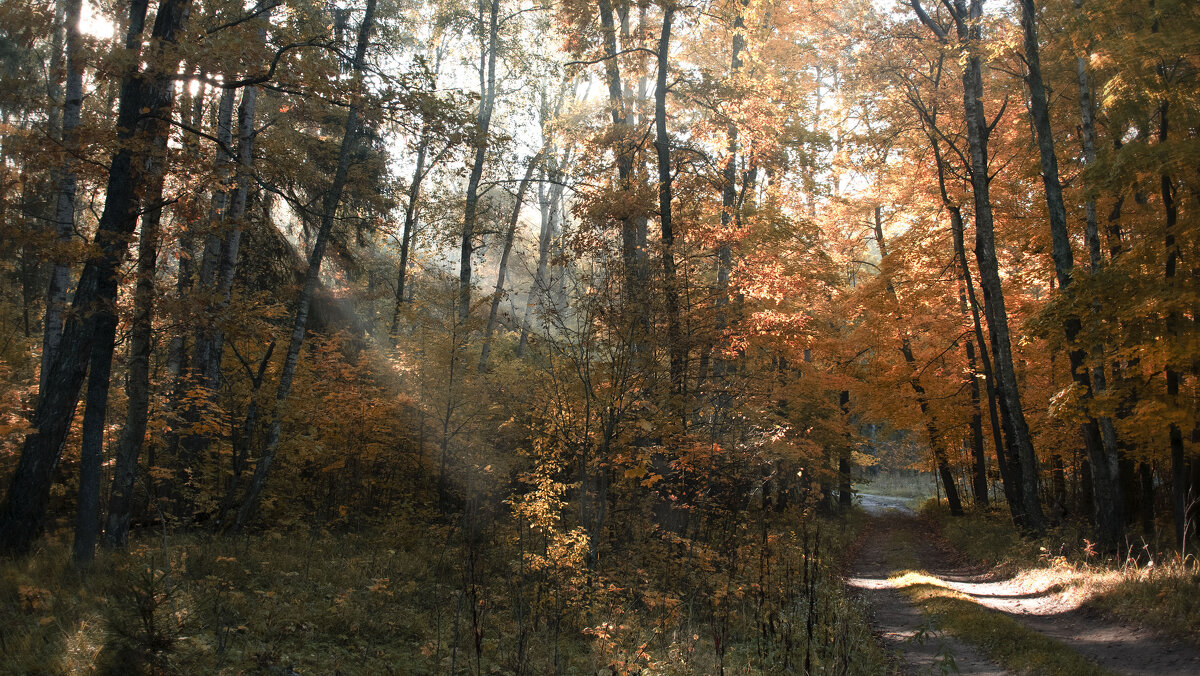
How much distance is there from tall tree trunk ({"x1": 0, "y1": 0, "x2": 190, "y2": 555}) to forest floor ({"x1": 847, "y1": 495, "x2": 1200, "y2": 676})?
366 inches

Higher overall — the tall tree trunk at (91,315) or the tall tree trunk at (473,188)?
the tall tree trunk at (473,188)

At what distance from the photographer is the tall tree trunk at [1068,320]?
1046cm

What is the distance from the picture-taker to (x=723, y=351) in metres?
12.0

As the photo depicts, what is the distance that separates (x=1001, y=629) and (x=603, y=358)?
19.8ft

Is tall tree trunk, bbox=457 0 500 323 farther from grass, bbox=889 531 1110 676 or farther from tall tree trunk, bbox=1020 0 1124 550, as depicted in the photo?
tall tree trunk, bbox=1020 0 1124 550

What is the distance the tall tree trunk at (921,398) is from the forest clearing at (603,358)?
0.22 meters

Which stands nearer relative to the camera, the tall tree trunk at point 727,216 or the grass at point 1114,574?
the grass at point 1114,574

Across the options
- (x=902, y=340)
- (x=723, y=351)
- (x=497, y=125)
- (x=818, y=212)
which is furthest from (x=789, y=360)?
(x=497, y=125)

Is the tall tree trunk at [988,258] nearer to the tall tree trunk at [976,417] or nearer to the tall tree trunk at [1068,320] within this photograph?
the tall tree trunk at [1068,320]

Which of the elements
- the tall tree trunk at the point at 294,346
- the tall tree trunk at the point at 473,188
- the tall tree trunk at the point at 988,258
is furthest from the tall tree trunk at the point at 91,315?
the tall tree trunk at the point at 988,258

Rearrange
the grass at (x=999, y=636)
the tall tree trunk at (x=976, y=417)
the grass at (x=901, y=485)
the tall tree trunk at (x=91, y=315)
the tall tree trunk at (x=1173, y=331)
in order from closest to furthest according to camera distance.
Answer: the grass at (x=999, y=636), the tall tree trunk at (x=91, y=315), the tall tree trunk at (x=1173, y=331), the tall tree trunk at (x=976, y=417), the grass at (x=901, y=485)

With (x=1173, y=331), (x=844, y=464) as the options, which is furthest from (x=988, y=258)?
(x=844, y=464)

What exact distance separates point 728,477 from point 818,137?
10118 millimetres

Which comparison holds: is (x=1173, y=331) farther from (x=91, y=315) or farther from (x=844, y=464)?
(x=844, y=464)
